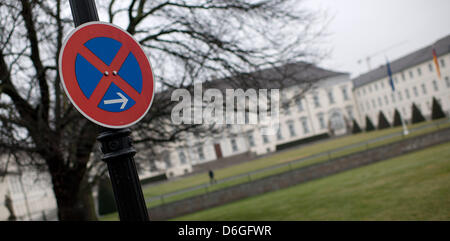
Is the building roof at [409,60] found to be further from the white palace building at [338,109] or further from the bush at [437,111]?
the bush at [437,111]

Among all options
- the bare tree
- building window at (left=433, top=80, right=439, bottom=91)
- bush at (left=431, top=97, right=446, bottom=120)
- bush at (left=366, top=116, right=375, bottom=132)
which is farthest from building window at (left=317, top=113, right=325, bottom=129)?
the bare tree

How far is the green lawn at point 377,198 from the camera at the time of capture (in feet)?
36.6

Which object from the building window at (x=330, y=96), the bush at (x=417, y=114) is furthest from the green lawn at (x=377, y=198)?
the building window at (x=330, y=96)

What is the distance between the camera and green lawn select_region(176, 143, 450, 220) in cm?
1115

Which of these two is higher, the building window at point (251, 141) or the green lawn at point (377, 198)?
the building window at point (251, 141)

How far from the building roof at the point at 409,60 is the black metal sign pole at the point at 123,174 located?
33198 millimetres

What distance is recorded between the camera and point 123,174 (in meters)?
2.63

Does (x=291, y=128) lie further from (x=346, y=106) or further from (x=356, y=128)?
(x=346, y=106)

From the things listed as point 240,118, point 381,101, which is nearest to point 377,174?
point 240,118

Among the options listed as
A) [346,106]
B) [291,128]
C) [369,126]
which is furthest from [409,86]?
[291,128]

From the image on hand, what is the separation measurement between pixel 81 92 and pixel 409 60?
59.0 m

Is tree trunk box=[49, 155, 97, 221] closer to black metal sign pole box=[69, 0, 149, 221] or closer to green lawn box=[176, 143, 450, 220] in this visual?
green lawn box=[176, 143, 450, 220]

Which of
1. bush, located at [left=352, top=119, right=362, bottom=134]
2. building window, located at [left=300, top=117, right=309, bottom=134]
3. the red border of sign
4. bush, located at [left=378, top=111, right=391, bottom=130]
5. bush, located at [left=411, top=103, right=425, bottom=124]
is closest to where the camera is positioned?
the red border of sign

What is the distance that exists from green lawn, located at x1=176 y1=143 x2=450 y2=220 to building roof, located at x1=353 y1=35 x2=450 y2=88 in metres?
16.4
